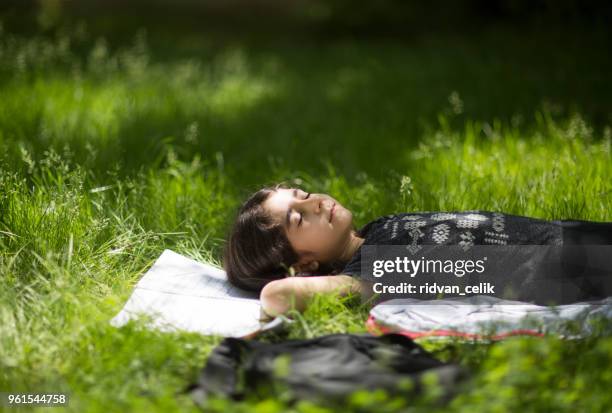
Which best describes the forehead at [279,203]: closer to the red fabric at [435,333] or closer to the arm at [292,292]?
the arm at [292,292]

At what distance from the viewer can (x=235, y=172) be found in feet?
13.8

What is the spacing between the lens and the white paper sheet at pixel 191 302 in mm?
2398

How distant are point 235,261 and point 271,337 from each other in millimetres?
545

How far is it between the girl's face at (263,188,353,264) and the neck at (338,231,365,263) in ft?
0.17

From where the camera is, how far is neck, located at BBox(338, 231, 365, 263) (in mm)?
2875

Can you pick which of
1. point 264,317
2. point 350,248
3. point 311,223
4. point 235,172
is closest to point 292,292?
point 264,317

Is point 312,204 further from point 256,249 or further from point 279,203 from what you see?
point 256,249

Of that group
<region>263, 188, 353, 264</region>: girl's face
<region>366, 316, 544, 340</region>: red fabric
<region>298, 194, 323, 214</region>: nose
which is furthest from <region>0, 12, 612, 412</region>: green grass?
<region>298, 194, 323, 214</region>: nose

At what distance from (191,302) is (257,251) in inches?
13.2

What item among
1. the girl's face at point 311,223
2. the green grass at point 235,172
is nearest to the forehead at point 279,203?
Answer: the girl's face at point 311,223

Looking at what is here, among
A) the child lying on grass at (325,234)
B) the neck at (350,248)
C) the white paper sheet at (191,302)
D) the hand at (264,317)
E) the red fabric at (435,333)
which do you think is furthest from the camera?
the neck at (350,248)

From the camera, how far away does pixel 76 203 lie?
3.03 metres

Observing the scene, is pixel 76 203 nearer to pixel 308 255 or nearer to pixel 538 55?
pixel 308 255

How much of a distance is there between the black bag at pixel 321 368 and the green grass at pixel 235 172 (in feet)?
0.26
